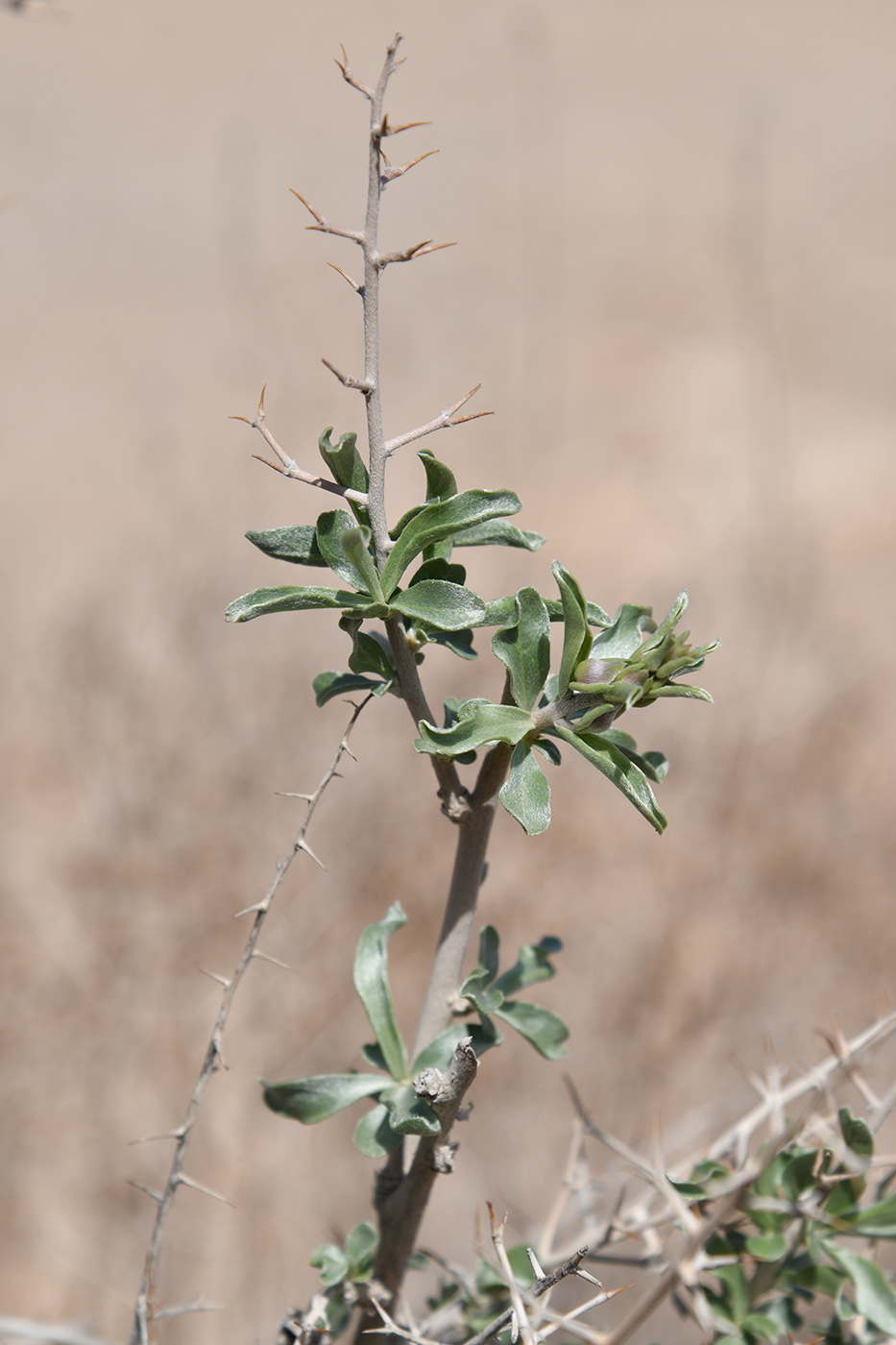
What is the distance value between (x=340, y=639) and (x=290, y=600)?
4652 mm

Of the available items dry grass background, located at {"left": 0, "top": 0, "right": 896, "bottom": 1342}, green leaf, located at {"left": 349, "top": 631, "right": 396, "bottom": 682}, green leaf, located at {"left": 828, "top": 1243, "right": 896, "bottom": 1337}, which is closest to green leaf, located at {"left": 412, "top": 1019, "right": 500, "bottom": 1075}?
green leaf, located at {"left": 349, "top": 631, "right": 396, "bottom": 682}

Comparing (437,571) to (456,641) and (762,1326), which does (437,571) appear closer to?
(456,641)

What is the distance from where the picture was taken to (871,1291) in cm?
103

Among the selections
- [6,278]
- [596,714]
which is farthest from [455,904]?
[6,278]

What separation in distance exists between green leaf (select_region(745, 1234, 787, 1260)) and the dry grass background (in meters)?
1.69

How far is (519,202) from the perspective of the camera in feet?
33.5

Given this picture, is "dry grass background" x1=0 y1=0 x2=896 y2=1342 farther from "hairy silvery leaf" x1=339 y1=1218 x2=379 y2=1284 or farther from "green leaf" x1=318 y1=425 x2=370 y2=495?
"hairy silvery leaf" x1=339 y1=1218 x2=379 y2=1284

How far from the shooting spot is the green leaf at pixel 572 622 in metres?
0.80

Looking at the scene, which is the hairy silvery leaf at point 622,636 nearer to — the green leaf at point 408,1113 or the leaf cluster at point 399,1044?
the leaf cluster at point 399,1044

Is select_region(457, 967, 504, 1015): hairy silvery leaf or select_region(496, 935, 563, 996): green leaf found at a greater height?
select_region(457, 967, 504, 1015): hairy silvery leaf

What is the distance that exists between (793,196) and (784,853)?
8.21 meters

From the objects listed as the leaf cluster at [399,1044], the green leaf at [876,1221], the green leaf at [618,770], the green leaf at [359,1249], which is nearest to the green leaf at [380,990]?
the leaf cluster at [399,1044]

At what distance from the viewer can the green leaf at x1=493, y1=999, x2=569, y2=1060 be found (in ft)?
3.30

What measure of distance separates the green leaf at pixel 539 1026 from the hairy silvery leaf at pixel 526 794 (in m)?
0.32
